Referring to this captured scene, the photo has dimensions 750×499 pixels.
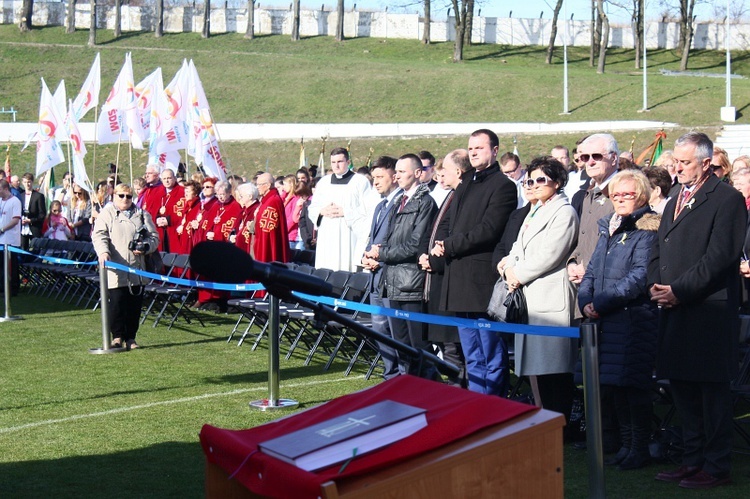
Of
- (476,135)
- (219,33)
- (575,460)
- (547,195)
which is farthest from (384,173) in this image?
(219,33)

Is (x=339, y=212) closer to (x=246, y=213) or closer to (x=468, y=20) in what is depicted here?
(x=246, y=213)

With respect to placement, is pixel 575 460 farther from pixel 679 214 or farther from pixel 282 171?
pixel 282 171

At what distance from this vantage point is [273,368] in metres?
8.46

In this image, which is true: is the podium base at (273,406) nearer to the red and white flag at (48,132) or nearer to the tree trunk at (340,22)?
the red and white flag at (48,132)

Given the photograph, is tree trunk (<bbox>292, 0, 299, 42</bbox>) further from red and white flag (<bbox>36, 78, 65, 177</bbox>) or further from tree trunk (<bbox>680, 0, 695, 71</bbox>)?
red and white flag (<bbox>36, 78, 65, 177</bbox>)

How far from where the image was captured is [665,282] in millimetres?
6125

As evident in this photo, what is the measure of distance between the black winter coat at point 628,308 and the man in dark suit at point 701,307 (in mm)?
276

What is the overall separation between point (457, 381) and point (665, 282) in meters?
2.98

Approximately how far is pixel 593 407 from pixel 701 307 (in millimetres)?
1692

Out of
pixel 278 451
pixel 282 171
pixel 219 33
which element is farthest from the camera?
pixel 219 33

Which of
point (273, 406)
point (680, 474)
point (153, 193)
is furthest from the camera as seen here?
point (153, 193)

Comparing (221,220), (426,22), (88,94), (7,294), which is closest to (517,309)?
(221,220)

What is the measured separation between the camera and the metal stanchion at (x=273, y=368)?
8336 mm

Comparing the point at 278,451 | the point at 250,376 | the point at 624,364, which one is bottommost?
the point at 250,376
